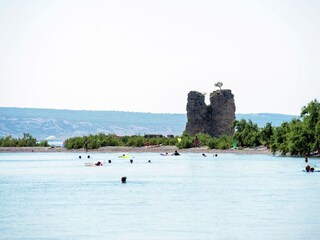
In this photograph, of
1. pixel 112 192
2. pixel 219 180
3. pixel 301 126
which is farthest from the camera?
pixel 301 126

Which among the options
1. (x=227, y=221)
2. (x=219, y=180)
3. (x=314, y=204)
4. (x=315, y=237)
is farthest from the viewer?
(x=219, y=180)

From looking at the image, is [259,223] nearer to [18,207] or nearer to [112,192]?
[18,207]

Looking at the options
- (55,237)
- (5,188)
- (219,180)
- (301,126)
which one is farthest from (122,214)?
(301,126)

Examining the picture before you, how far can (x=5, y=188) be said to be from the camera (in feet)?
272

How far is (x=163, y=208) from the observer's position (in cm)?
6016

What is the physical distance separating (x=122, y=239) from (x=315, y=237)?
8.84 meters

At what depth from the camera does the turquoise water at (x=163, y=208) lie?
47531 millimetres

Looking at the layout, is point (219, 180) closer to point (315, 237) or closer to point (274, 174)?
point (274, 174)

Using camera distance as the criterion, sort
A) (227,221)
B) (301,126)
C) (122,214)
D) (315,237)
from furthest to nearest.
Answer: (301,126) → (122,214) → (227,221) → (315,237)

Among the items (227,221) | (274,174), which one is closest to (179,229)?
(227,221)

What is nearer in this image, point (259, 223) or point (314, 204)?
point (259, 223)

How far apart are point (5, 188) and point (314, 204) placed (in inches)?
1230

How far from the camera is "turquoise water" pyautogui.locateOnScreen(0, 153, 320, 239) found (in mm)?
47531

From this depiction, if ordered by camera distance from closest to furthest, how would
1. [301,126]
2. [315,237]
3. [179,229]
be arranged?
[315,237]
[179,229]
[301,126]
